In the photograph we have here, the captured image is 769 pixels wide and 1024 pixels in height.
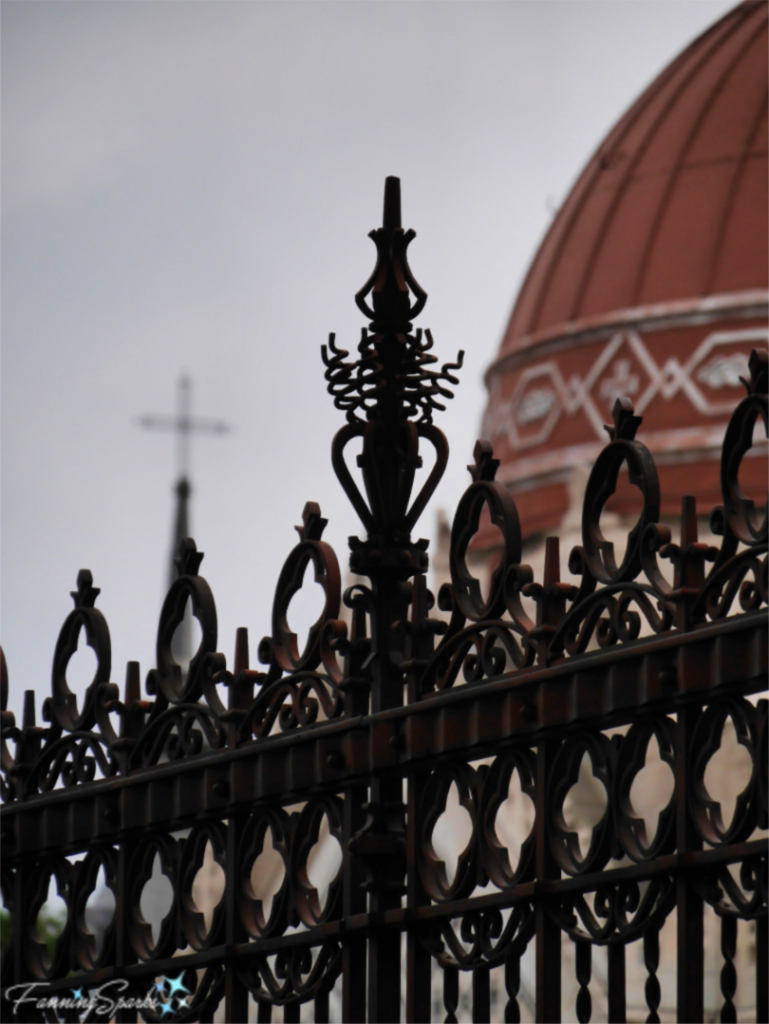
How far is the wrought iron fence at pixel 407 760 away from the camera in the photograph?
321 cm

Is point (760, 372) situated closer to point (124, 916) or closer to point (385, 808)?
point (385, 808)

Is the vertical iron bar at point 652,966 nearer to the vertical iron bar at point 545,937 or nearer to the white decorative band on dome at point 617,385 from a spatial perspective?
the vertical iron bar at point 545,937

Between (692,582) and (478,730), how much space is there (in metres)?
0.51

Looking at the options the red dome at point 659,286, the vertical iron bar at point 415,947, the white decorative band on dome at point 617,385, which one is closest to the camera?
the vertical iron bar at point 415,947

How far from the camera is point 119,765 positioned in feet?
14.2

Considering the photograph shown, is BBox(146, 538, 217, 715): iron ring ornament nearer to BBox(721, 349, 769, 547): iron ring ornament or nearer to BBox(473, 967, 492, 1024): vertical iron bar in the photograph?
BBox(473, 967, 492, 1024): vertical iron bar

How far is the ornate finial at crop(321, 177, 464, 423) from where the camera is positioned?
12.9 feet

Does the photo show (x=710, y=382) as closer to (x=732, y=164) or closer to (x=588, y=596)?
(x=732, y=164)

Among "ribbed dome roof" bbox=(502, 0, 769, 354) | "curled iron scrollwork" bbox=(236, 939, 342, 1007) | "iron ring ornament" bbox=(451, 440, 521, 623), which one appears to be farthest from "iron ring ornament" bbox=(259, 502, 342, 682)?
"ribbed dome roof" bbox=(502, 0, 769, 354)

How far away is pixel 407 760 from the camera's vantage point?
3.66m

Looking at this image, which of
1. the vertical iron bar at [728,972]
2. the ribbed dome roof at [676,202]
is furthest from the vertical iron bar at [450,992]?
the ribbed dome roof at [676,202]

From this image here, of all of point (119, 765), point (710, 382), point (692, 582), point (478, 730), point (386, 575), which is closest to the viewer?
point (692, 582)

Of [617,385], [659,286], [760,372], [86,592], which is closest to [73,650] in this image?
[86,592]

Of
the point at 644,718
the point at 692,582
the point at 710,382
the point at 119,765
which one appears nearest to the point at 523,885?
the point at 644,718
